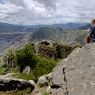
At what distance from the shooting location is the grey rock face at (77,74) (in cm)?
1308

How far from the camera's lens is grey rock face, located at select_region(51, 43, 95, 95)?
1308cm

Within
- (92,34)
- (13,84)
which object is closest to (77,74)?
(92,34)

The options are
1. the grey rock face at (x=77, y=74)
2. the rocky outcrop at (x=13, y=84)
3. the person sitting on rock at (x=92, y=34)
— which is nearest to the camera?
the grey rock face at (x=77, y=74)

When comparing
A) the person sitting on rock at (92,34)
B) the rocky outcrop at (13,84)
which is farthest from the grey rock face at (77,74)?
the rocky outcrop at (13,84)

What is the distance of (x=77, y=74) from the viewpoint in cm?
1415

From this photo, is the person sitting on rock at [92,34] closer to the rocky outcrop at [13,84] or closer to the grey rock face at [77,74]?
the grey rock face at [77,74]

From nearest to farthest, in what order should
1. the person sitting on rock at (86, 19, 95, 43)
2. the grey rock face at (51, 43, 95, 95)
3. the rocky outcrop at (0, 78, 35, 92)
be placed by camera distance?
the grey rock face at (51, 43, 95, 95), the person sitting on rock at (86, 19, 95, 43), the rocky outcrop at (0, 78, 35, 92)

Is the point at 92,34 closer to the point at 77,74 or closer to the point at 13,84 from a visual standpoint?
the point at 77,74

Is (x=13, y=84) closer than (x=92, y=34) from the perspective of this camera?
No

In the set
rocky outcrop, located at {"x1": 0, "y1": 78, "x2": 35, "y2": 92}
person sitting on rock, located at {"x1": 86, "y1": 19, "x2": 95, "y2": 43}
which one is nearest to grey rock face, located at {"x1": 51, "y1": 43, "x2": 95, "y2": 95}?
person sitting on rock, located at {"x1": 86, "y1": 19, "x2": 95, "y2": 43}

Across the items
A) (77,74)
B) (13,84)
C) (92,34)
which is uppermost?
(92,34)

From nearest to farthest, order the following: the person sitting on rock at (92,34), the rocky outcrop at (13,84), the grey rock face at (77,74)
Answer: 1. the grey rock face at (77,74)
2. the person sitting on rock at (92,34)
3. the rocky outcrop at (13,84)

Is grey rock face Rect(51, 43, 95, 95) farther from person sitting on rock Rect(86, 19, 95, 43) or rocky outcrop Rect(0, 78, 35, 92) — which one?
rocky outcrop Rect(0, 78, 35, 92)

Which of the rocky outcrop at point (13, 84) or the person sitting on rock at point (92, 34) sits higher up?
the person sitting on rock at point (92, 34)
